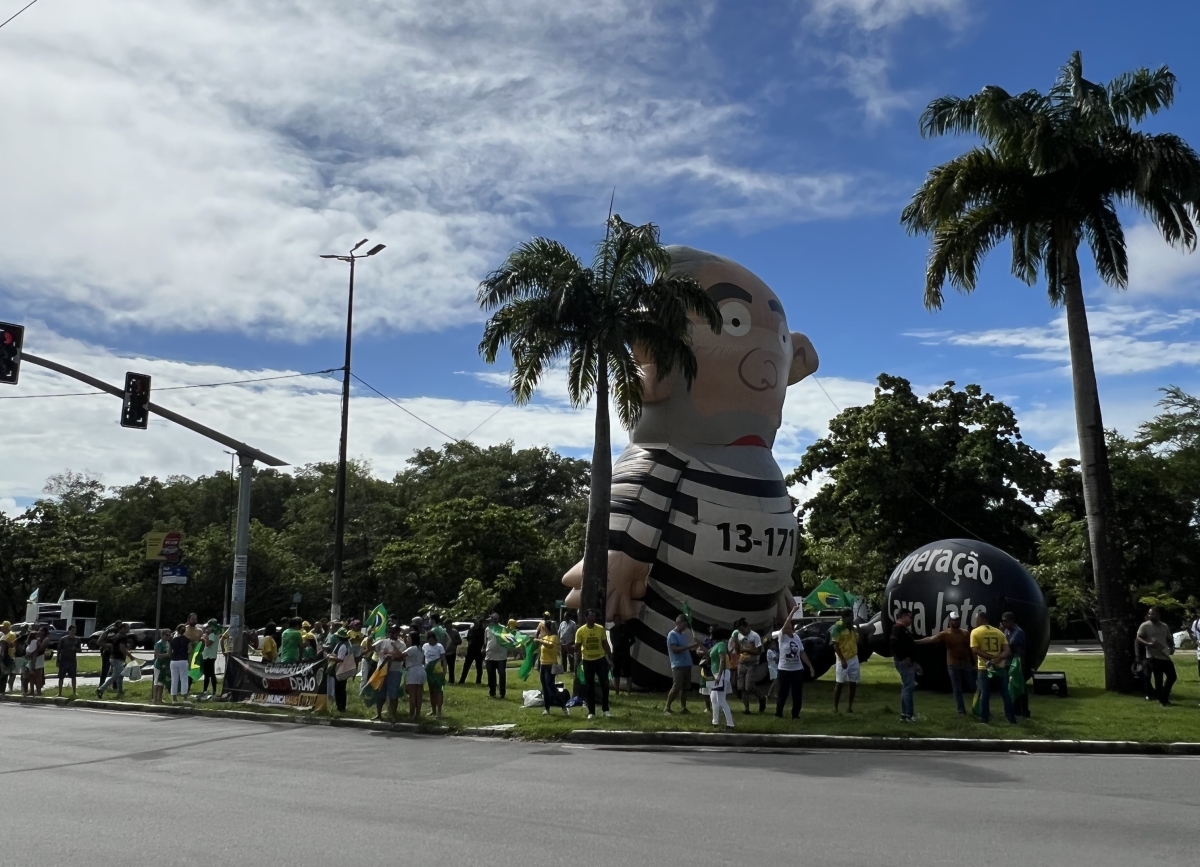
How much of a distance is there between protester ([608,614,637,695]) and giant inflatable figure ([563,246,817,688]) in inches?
4.2

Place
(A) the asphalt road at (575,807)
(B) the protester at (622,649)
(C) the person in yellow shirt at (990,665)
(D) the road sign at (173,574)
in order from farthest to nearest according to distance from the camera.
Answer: (D) the road sign at (173,574) → (B) the protester at (622,649) → (C) the person in yellow shirt at (990,665) → (A) the asphalt road at (575,807)

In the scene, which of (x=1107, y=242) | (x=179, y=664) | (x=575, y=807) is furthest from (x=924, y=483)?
(x=575, y=807)

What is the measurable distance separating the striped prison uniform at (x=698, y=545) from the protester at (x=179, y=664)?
8271 mm

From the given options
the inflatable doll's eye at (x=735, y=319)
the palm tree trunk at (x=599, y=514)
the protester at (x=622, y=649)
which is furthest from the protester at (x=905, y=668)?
the inflatable doll's eye at (x=735, y=319)

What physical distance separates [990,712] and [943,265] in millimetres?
9050

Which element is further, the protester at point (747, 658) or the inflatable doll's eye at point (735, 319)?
the inflatable doll's eye at point (735, 319)

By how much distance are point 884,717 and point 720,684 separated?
2526 mm

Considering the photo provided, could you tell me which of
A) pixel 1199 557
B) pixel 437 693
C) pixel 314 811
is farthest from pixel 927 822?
pixel 1199 557

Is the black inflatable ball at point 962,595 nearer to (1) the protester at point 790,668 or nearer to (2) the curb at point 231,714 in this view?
(1) the protester at point 790,668

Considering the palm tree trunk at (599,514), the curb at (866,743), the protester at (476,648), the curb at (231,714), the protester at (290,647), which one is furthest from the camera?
the protester at (476,648)

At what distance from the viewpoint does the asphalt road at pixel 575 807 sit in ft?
21.8

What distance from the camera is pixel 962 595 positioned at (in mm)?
17031

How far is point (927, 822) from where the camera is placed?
25.2 ft

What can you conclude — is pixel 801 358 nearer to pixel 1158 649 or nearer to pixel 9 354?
pixel 1158 649
